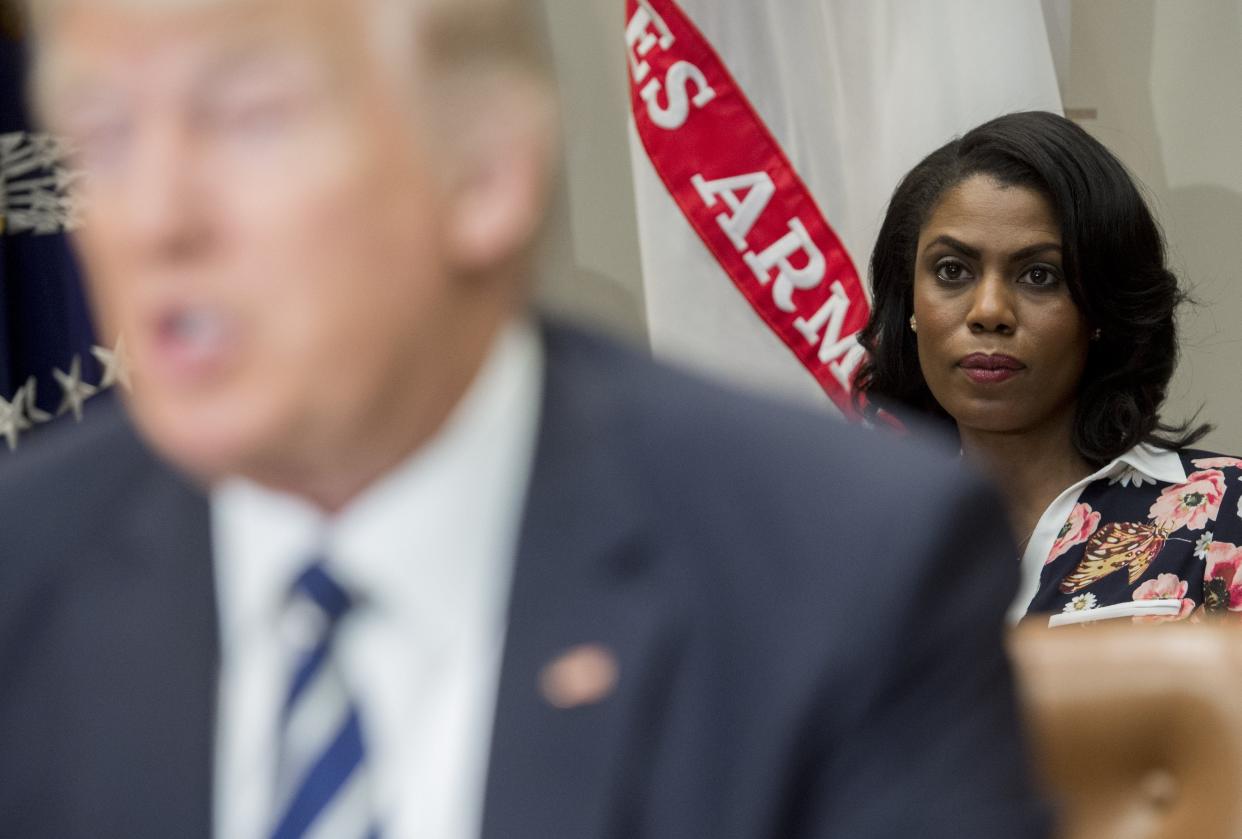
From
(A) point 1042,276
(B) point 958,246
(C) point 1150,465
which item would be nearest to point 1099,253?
(A) point 1042,276

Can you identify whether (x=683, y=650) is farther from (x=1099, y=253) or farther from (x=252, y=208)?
(x=1099, y=253)

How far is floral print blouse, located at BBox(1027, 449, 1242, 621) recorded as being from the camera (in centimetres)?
216

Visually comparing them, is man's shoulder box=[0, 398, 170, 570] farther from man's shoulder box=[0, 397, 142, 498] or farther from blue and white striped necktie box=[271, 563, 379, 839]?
blue and white striped necktie box=[271, 563, 379, 839]

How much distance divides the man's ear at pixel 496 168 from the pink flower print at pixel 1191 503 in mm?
1899

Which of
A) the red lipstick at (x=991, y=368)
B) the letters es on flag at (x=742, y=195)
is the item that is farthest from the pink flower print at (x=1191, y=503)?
the letters es on flag at (x=742, y=195)

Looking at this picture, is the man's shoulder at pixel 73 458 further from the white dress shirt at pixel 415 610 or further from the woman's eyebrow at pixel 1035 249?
the woman's eyebrow at pixel 1035 249

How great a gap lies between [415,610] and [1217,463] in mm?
1957

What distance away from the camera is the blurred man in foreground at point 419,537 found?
1.47 ft

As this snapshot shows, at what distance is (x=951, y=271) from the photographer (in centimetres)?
239

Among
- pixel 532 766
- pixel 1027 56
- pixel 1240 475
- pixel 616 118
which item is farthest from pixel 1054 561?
pixel 532 766

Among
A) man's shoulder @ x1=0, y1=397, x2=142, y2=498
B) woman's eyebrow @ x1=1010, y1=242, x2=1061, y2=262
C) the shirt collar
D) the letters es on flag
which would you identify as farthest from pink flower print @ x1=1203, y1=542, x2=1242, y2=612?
man's shoulder @ x1=0, y1=397, x2=142, y2=498

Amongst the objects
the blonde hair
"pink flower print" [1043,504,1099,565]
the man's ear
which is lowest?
"pink flower print" [1043,504,1099,565]

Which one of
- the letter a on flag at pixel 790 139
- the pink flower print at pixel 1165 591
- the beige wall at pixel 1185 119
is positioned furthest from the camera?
the beige wall at pixel 1185 119

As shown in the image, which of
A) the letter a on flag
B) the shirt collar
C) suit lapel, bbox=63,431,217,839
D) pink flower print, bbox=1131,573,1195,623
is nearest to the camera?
suit lapel, bbox=63,431,217,839
